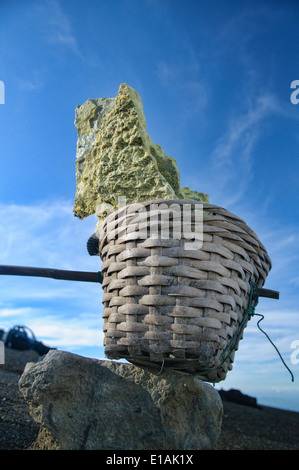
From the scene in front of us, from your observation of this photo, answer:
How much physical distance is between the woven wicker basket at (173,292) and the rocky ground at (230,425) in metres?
1.48

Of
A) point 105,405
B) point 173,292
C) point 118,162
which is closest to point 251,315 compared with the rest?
point 173,292

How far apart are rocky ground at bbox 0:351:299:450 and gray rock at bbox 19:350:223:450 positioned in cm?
62

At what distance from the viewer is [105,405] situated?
7.57 feet

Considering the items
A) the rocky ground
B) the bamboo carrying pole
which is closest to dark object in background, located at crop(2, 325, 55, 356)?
the rocky ground

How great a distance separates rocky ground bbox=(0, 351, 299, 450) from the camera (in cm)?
293

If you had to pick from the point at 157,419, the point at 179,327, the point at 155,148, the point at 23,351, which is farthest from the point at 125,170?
the point at 23,351

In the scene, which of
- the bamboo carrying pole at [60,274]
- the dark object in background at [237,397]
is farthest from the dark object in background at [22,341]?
the bamboo carrying pole at [60,274]

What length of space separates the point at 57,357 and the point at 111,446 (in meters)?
0.62

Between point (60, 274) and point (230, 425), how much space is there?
4203 mm

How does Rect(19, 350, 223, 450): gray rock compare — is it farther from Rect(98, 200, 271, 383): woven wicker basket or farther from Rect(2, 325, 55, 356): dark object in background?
Rect(2, 325, 55, 356): dark object in background

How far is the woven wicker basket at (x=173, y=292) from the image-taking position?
1.83 metres

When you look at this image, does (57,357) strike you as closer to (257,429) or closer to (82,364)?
(82,364)

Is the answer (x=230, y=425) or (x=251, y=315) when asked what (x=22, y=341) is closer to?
(x=230, y=425)
